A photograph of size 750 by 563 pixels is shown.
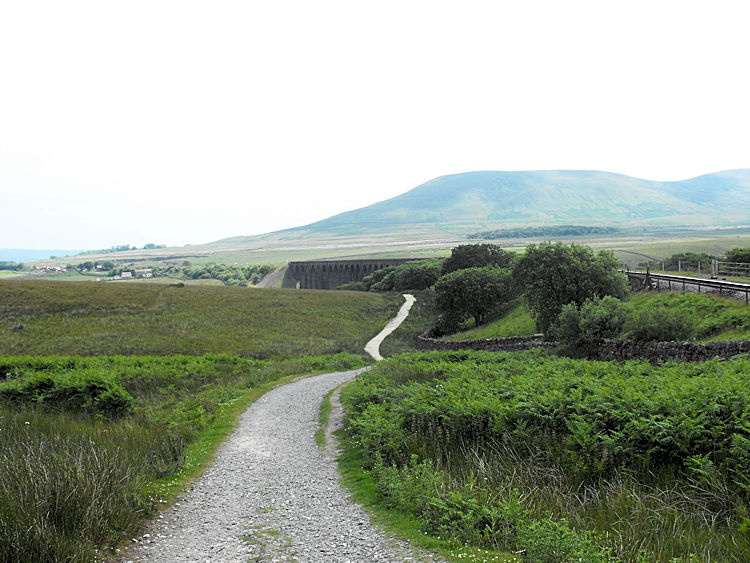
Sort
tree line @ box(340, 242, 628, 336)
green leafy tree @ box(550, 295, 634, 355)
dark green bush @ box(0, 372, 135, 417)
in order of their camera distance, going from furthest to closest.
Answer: tree line @ box(340, 242, 628, 336) < green leafy tree @ box(550, 295, 634, 355) < dark green bush @ box(0, 372, 135, 417)

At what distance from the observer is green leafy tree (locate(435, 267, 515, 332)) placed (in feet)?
196

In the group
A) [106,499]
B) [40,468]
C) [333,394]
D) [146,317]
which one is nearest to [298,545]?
[106,499]

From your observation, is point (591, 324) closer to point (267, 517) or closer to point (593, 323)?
point (593, 323)

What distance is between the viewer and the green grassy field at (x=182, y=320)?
42.4 m

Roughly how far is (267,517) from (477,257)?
268 ft

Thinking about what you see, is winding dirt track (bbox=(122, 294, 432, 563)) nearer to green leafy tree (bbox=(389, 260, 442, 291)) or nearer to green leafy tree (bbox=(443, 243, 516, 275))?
green leafy tree (bbox=(443, 243, 516, 275))

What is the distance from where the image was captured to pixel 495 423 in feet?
35.2

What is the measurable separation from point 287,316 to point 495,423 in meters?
51.5

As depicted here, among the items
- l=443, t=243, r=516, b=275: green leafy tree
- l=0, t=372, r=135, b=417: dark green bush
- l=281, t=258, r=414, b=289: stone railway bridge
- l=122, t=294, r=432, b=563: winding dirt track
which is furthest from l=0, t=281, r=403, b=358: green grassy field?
l=281, t=258, r=414, b=289: stone railway bridge

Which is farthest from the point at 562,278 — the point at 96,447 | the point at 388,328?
the point at 96,447

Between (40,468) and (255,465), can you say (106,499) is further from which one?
(255,465)

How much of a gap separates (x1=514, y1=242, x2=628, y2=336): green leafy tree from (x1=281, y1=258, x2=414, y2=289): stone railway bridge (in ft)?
416

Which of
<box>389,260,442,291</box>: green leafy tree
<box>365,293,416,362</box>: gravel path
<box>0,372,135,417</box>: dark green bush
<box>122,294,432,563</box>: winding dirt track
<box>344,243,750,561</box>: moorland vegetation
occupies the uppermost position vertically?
<box>344,243,750,561</box>: moorland vegetation

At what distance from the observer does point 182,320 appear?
5525 cm
